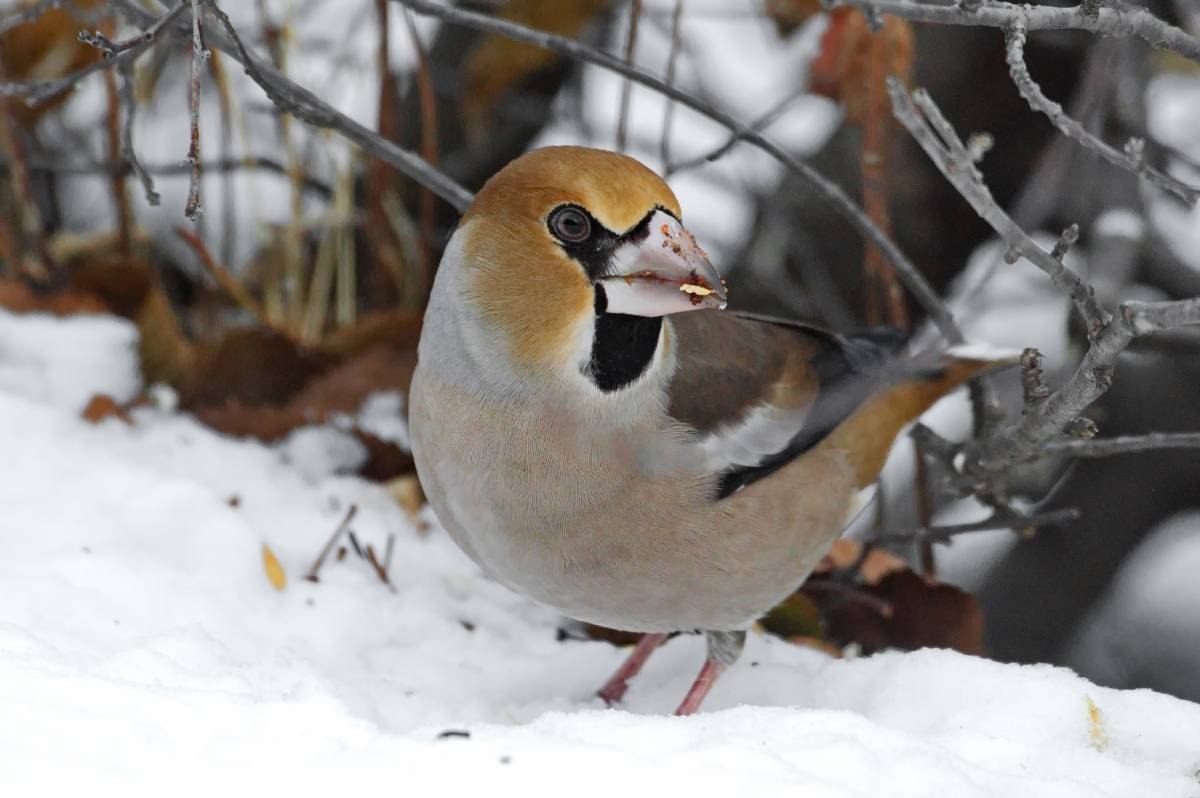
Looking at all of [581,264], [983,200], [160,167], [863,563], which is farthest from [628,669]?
[160,167]

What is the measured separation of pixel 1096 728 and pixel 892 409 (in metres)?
1.04

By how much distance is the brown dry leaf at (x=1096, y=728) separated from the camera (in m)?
2.38

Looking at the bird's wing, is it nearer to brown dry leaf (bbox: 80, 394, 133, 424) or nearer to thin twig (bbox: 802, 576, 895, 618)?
thin twig (bbox: 802, 576, 895, 618)

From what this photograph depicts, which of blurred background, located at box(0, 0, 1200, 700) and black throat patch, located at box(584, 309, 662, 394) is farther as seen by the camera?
blurred background, located at box(0, 0, 1200, 700)

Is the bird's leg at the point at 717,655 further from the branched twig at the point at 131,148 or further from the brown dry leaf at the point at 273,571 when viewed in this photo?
the branched twig at the point at 131,148

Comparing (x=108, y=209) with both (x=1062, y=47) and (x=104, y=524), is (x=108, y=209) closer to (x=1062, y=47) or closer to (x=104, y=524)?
(x=104, y=524)

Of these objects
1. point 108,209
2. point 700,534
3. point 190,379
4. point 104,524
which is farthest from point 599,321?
point 108,209

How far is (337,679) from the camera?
108 inches

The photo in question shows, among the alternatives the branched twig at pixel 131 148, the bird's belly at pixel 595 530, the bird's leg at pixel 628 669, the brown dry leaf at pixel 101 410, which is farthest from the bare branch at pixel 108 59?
the bird's leg at pixel 628 669

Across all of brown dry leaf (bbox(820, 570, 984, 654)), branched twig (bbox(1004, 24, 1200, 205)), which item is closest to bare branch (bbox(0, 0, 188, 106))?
branched twig (bbox(1004, 24, 1200, 205))

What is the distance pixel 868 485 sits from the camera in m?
3.24

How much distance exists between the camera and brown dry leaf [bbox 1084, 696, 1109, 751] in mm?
2381

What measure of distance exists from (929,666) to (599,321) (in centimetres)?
89

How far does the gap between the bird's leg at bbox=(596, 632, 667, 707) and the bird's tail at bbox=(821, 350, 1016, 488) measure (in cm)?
59
